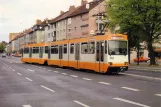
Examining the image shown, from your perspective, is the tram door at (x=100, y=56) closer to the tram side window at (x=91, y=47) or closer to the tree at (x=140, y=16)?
the tram side window at (x=91, y=47)

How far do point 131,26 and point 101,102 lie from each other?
33970mm

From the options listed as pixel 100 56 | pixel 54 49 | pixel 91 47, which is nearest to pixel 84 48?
pixel 91 47

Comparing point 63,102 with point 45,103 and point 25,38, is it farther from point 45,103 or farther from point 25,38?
point 25,38

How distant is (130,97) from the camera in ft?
42.0

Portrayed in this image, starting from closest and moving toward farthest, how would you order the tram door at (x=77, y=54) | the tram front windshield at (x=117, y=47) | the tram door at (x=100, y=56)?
the tram front windshield at (x=117, y=47) < the tram door at (x=100, y=56) < the tram door at (x=77, y=54)

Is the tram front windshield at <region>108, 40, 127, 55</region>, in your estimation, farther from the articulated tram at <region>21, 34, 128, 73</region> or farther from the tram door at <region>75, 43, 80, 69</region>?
the tram door at <region>75, 43, 80, 69</region>

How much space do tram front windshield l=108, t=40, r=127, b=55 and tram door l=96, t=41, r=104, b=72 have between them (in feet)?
2.67

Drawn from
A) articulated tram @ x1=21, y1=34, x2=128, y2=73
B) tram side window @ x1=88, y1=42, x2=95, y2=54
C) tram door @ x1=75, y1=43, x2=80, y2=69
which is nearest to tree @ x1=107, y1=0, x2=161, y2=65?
articulated tram @ x1=21, y1=34, x2=128, y2=73

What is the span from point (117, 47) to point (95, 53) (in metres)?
2.15

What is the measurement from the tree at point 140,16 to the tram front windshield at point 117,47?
681 inches

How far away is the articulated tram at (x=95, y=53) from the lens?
81.3 ft

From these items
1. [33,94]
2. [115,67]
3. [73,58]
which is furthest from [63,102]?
[73,58]

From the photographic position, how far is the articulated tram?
24781 millimetres

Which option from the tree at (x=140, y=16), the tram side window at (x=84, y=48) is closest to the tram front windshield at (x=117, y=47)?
the tram side window at (x=84, y=48)
